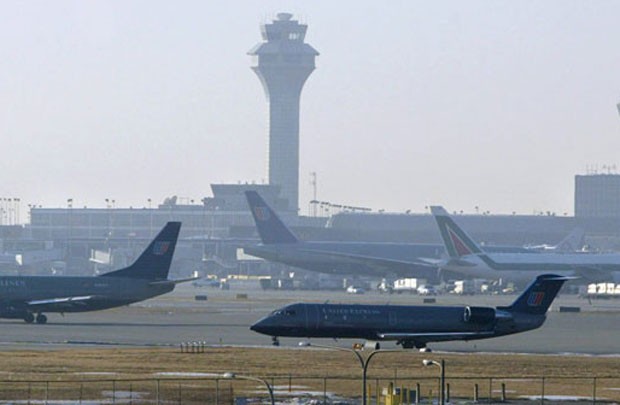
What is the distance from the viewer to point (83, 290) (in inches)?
4749

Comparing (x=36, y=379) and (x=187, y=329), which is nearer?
(x=36, y=379)

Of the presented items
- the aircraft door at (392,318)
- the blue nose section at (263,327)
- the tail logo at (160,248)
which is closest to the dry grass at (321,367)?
the blue nose section at (263,327)

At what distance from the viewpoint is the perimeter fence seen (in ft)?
225

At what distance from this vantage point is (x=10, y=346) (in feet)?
319

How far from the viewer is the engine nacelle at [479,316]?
9856 cm

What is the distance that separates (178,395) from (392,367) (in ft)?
59.9

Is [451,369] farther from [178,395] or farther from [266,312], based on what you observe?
[266,312]

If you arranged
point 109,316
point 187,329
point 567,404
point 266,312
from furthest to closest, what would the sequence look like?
point 266,312 → point 109,316 → point 187,329 → point 567,404

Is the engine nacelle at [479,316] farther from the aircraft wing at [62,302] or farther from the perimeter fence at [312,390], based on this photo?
the aircraft wing at [62,302]

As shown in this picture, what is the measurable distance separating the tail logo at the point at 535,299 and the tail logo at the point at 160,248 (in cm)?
3386

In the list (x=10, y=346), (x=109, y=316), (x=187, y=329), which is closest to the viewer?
(x=10, y=346)

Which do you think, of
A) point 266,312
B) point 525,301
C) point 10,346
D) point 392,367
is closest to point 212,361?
point 392,367

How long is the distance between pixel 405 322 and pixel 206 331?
2026cm

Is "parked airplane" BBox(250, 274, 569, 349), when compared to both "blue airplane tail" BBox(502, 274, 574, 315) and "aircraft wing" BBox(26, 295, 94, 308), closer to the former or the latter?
"blue airplane tail" BBox(502, 274, 574, 315)
